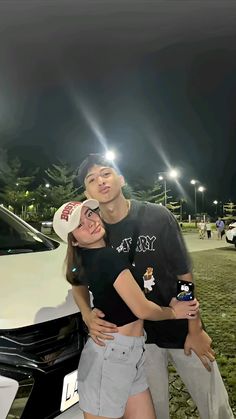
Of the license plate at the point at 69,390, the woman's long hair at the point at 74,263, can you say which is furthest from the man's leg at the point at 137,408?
the woman's long hair at the point at 74,263

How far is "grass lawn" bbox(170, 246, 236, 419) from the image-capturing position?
3.37 metres

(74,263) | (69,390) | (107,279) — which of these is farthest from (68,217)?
(69,390)

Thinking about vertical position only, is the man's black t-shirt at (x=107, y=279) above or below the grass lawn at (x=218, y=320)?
above

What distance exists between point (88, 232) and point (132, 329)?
0.51 metres

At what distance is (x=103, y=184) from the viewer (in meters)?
2.24

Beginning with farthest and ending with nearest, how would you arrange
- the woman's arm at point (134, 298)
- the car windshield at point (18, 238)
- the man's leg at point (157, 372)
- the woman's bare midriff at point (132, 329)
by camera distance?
the car windshield at point (18, 238) < the man's leg at point (157, 372) < the woman's bare midriff at point (132, 329) < the woman's arm at point (134, 298)

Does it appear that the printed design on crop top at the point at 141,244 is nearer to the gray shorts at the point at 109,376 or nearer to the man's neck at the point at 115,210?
the man's neck at the point at 115,210

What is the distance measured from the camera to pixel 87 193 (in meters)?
2.30

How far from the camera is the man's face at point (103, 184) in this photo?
7.33 feet

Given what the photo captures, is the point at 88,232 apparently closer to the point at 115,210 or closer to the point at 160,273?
the point at 115,210

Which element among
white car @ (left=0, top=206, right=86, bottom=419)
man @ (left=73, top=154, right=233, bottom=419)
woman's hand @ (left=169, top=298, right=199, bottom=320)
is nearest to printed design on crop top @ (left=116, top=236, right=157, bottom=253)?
man @ (left=73, top=154, right=233, bottom=419)

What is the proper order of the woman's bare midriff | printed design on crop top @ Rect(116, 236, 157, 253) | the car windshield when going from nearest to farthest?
the woman's bare midriff, printed design on crop top @ Rect(116, 236, 157, 253), the car windshield

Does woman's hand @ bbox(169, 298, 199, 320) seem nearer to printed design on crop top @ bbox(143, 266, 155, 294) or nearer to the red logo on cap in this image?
printed design on crop top @ bbox(143, 266, 155, 294)

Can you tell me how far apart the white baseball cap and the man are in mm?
247
